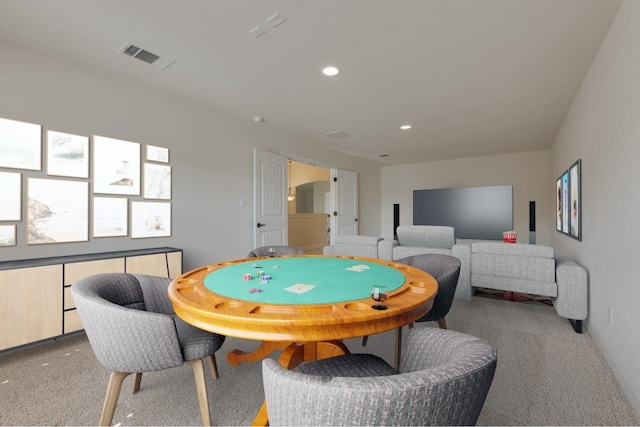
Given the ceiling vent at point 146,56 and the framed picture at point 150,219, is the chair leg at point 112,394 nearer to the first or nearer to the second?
the framed picture at point 150,219

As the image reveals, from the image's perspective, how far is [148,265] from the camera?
301 centimetres

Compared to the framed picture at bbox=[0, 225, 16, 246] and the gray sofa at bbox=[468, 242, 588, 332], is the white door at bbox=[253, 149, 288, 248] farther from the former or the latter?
the gray sofa at bbox=[468, 242, 588, 332]

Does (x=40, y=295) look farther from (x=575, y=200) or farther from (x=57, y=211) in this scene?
(x=575, y=200)

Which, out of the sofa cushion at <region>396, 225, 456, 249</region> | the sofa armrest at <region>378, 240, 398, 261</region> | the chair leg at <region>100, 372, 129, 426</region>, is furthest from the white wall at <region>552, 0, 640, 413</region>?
the chair leg at <region>100, 372, 129, 426</region>

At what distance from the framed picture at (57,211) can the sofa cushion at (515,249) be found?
413 centimetres

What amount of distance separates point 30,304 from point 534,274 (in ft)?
14.6

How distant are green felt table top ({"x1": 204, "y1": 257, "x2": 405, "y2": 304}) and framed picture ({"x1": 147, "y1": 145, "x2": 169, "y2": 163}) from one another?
6.77ft

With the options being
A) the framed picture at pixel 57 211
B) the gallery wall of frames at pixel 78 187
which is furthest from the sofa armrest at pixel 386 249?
the framed picture at pixel 57 211

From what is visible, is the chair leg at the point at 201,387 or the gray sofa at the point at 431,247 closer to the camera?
the chair leg at the point at 201,387

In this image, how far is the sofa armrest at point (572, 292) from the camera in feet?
9.06

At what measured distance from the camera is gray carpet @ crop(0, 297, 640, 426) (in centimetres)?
163

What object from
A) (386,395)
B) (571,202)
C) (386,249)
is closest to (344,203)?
(386,249)

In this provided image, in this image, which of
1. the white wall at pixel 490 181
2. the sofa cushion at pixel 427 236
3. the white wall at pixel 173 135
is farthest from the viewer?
the white wall at pixel 490 181

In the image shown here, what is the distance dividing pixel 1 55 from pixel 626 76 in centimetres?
462
